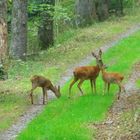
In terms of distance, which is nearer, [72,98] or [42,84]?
[42,84]

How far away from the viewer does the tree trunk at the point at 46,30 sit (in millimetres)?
28641

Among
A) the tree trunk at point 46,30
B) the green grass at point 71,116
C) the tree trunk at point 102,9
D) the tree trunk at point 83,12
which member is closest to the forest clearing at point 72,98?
the green grass at point 71,116

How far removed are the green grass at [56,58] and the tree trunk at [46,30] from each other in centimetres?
59

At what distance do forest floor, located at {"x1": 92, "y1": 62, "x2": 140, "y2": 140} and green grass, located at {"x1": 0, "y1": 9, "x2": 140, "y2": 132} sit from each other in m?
2.62

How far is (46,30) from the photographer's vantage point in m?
29.6

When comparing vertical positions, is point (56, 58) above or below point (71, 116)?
above

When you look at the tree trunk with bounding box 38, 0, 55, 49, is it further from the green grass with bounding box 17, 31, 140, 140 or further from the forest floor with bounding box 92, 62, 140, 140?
the forest floor with bounding box 92, 62, 140, 140

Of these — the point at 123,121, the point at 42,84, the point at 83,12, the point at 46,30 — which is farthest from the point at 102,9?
the point at 123,121

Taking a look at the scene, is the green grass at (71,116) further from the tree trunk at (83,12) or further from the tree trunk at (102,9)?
the tree trunk at (102,9)

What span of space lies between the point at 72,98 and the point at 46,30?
44.7ft

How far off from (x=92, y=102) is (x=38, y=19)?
13.7 meters

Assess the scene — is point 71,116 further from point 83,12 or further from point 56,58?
point 83,12

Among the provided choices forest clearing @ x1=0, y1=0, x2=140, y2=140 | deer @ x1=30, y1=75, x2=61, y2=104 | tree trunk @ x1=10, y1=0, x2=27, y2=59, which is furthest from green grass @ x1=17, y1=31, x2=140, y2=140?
tree trunk @ x1=10, y1=0, x2=27, y2=59

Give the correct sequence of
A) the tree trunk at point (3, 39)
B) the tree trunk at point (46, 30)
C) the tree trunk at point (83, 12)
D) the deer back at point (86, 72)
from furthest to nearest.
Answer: the tree trunk at point (83, 12) → the tree trunk at point (46, 30) → the tree trunk at point (3, 39) → the deer back at point (86, 72)
